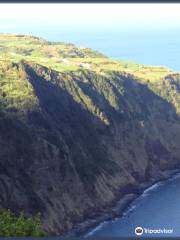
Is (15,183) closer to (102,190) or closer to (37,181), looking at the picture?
(37,181)

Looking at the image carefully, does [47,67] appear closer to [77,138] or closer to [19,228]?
[77,138]

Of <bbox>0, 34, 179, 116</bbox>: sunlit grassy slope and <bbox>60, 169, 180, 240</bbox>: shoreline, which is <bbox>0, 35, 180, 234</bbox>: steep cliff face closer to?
<bbox>0, 34, 179, 116</bbox>: sunlit grassy slope

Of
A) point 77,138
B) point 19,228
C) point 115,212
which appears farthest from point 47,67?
point 19,228

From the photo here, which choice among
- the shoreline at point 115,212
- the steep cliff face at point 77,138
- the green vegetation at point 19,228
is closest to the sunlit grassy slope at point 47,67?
the steep cliff face at point 77,138

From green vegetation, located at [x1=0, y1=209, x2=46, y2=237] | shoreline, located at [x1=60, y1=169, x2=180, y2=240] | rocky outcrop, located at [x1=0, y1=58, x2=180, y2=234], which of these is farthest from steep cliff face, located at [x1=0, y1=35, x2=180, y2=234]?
green vegetation, located at [x1=0, y1=209, x2=46, y2=237]

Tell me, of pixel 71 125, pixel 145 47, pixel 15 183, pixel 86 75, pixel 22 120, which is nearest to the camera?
pixel 145 47

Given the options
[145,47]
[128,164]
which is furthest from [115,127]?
[145,47]
